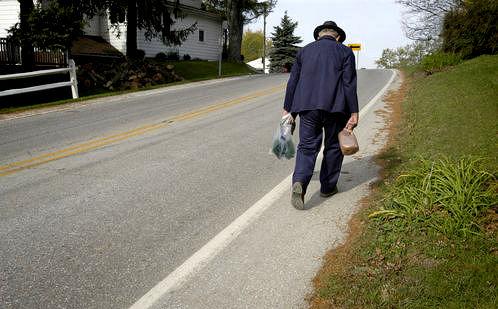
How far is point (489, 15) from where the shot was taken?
16.9 metres

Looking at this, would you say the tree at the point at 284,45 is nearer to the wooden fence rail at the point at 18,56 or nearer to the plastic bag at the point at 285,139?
the wooden fence rail at the point at 18,56

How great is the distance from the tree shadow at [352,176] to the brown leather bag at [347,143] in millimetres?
815

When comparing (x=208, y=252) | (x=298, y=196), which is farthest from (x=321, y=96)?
(x=208, y=252)

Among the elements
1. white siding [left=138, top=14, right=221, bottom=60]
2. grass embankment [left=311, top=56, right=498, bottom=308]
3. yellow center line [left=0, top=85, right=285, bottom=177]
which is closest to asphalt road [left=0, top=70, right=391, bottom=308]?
yellow center line [left=0, top=85, right=285, bottom=177]

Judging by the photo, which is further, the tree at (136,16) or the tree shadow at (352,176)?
the tree at (136,16)

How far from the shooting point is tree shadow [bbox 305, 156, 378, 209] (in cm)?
522

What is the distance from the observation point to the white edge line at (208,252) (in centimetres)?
319

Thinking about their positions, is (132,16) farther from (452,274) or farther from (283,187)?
(452,274)

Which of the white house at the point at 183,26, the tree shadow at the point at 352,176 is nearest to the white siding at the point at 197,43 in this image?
the white house at the point at 183,26

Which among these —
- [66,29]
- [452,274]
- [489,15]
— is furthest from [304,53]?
[489,15]

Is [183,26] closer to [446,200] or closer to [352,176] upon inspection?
[352,176]

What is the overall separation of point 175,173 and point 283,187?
1618 millimetres

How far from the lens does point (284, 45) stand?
48.0 metres

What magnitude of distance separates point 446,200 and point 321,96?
1659mm
